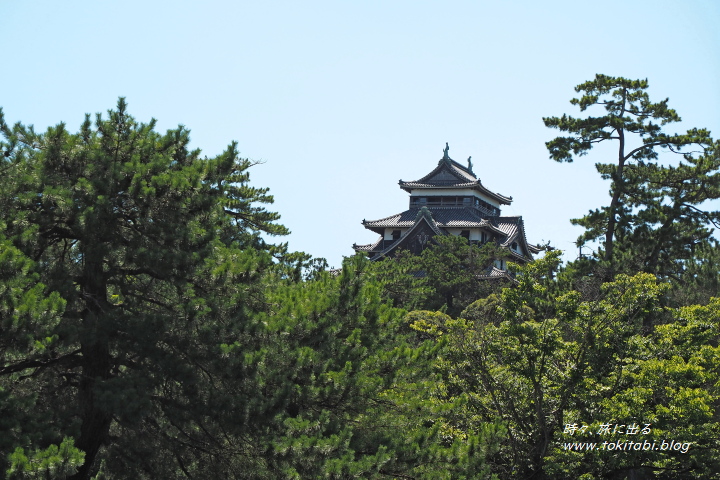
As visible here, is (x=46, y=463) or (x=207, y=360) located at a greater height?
(x=207, y=360)

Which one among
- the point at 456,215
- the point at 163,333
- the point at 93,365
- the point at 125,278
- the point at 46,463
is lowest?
the point at 46,463

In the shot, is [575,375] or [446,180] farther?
[446,180]

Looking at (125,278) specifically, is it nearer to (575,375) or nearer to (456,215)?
(575,375)

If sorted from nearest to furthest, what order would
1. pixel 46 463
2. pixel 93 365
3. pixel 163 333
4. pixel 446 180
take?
pixel 46 463, pixel 163 333, pixel 93 365, pixel 446 180

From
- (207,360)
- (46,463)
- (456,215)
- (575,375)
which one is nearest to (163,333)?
(207,360)

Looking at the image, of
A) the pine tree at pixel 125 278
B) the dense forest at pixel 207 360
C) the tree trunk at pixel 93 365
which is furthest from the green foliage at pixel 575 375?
the tree trunk at pixel 93 365

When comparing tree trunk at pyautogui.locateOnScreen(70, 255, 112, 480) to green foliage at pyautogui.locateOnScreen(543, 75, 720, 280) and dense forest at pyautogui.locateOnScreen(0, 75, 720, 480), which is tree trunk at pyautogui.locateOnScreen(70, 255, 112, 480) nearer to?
dense forest at pyautogui.locateOnScreen(0, 75, 720, 480)

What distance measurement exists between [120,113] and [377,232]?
119 feet

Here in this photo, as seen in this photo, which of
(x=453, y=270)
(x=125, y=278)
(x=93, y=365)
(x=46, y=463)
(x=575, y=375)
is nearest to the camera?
(x=46, y=463)

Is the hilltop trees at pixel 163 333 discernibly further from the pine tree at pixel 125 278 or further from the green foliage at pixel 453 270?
Answer: the green foliage at pixel 453 270

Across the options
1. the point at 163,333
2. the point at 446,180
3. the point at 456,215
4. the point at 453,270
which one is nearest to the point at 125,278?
the point at 163,333

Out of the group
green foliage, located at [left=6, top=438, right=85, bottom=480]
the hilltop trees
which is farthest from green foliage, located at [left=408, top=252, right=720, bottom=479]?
green foliage, located at [left=6, top=438, right=85, bottom=480]

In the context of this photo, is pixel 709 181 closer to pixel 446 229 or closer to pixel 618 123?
pixel 618 123

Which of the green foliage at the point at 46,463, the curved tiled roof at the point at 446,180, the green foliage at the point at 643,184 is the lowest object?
the green foliage at the point at 46,463
